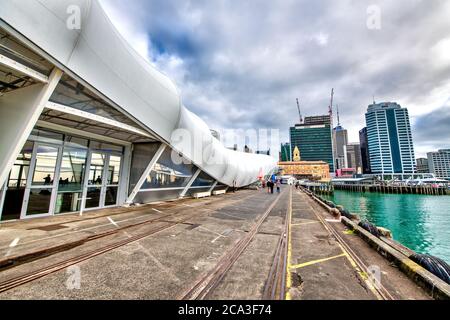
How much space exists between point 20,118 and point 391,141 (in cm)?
20433

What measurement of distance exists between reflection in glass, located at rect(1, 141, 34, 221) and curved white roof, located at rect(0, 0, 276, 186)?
4.03 m

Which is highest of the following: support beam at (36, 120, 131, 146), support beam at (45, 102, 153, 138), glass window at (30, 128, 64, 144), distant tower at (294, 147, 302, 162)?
distant tower at (294, 147, 302, 162)

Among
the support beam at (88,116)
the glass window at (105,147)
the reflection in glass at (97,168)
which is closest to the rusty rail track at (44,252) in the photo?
the support beam at (88,116)

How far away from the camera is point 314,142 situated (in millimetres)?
172500

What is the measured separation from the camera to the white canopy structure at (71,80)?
4.94 m

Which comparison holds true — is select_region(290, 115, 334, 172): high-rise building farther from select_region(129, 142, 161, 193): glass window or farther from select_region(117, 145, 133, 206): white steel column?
select_region(117, 145, 133, 206): white steel column

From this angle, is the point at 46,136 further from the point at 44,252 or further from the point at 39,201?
the point at 44,252

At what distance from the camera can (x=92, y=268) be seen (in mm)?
3725

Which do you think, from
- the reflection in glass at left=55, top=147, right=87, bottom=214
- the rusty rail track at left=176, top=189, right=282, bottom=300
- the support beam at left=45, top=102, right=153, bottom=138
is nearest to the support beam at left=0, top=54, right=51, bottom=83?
the support beam at left=45, top=102, right=153, bottom=138

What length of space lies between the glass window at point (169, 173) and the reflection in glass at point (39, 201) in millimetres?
4823

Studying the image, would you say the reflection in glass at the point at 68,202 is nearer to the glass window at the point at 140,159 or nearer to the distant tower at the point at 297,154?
the glass window at the point at 140,159

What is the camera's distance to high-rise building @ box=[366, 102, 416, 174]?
14488cm
